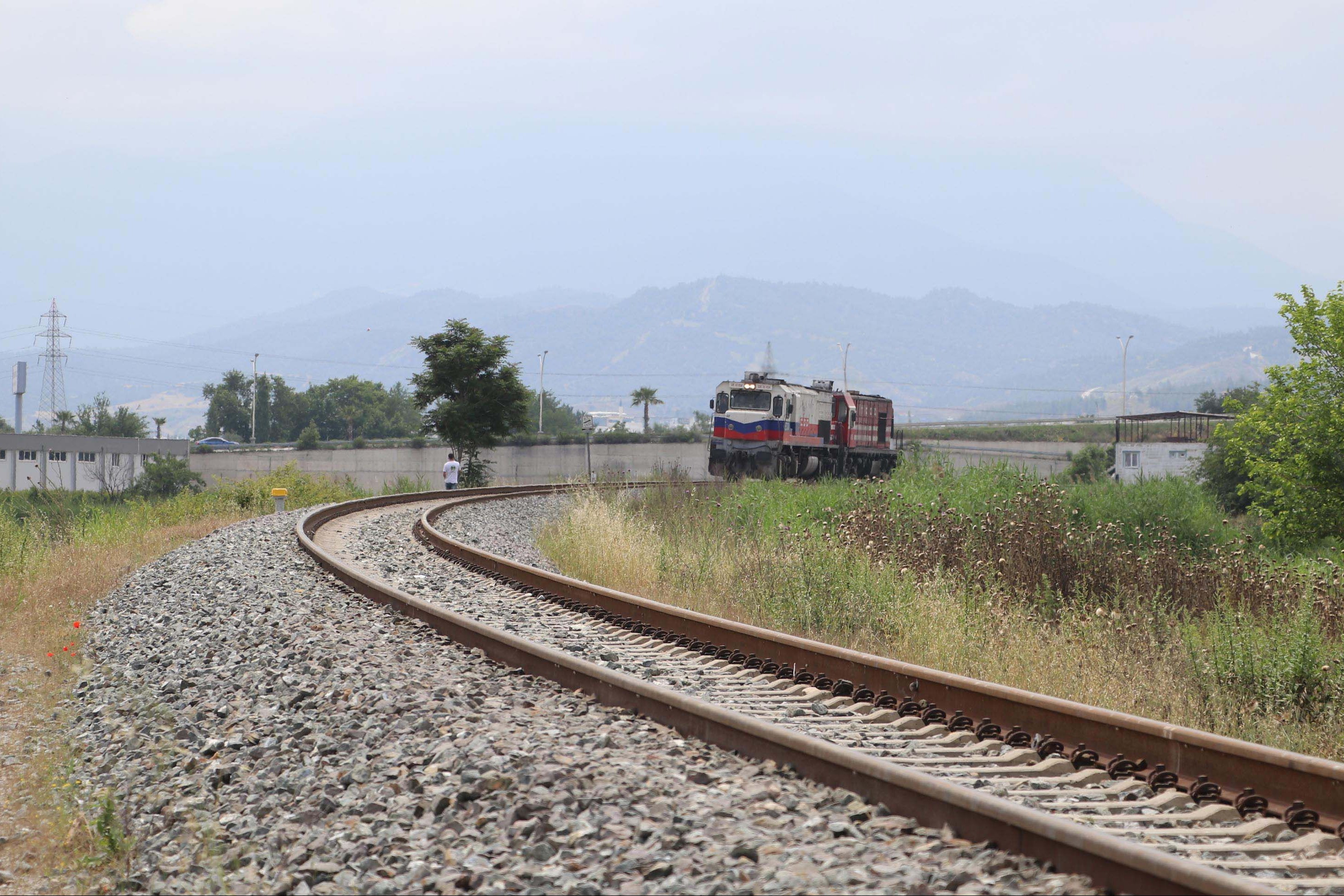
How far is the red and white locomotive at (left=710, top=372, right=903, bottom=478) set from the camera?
29.6 metres

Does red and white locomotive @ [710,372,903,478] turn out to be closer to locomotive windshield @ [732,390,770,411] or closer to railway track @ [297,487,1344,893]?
locomotive windshield @ [732,390,770,411]

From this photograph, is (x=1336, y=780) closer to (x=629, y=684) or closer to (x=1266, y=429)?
(x=629, y=684)

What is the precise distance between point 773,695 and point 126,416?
422 feet

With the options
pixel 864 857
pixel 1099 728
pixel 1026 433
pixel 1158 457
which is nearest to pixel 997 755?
pixel 1099 728

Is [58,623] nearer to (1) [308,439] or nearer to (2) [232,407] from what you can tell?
(1) [308,439]

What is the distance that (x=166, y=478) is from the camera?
71938mm

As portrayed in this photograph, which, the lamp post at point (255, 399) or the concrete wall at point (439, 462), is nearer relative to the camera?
the concrete wall at point (439, 462)

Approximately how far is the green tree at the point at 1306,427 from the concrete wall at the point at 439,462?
27127 millimetres

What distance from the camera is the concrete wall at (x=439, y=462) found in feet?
193

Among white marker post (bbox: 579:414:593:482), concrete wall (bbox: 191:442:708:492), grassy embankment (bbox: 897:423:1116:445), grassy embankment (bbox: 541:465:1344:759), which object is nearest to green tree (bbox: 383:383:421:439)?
concrete wall (bbox: 191:442:708:492)

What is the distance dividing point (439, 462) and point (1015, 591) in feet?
191

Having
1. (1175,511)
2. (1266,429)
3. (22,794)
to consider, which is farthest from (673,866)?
(1266,429)

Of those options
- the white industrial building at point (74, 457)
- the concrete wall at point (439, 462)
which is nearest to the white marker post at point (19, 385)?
the white industrial building at point (74, 457)

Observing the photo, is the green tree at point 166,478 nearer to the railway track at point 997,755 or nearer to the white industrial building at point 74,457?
the white industrial building at point 74,457
